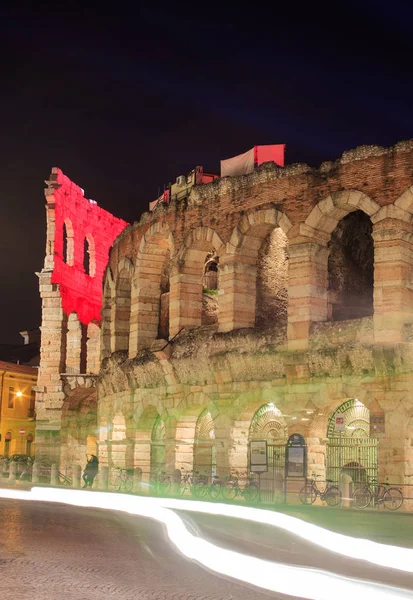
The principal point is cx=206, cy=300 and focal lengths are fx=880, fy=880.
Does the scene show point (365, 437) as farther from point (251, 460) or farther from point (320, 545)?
point (320, 545)

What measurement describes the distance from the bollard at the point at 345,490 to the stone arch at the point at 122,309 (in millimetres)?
11876

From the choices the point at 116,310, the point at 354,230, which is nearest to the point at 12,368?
the point at 116,310

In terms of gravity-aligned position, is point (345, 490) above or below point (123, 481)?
above

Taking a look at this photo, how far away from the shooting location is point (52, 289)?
39062mm

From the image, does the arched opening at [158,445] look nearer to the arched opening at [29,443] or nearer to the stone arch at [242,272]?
the stone arch at [242,272]

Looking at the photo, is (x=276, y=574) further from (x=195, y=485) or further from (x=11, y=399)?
(x=11, y=399)

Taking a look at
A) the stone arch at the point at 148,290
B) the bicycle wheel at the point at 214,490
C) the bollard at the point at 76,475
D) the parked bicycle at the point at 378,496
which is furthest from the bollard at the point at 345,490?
the bollard at the point at 76,475

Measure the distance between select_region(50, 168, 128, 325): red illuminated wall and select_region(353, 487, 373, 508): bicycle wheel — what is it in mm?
22125

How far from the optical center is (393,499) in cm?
1905

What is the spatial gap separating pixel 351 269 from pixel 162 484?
26.0 feet

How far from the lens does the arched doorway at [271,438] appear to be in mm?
22562

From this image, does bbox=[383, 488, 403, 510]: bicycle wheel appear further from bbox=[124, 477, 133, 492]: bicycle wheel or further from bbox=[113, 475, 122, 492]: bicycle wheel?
bbox=[113, 475, 122, 492]: bicycle wheel

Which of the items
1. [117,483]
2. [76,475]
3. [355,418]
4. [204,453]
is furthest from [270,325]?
[76,475]

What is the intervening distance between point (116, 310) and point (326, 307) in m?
9.94
